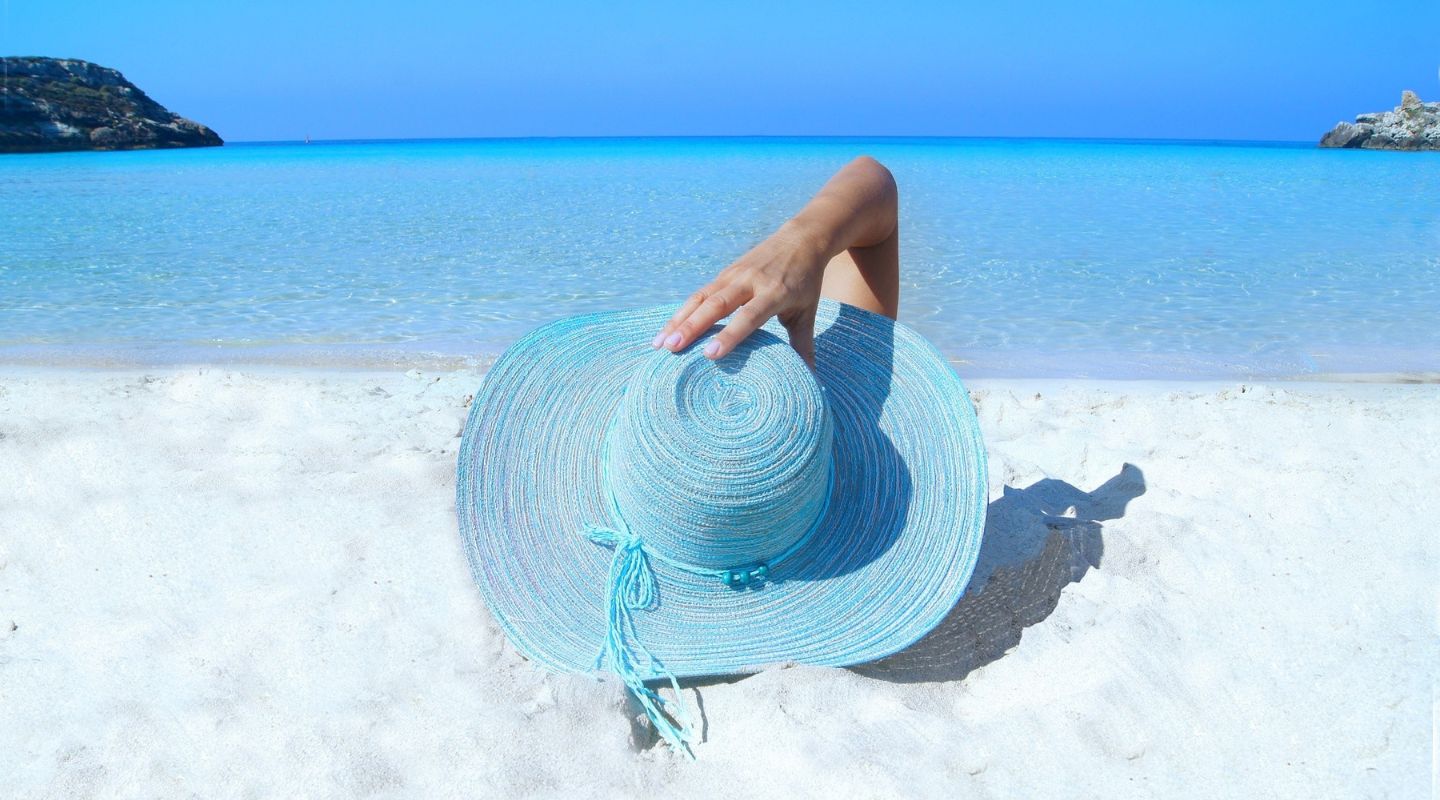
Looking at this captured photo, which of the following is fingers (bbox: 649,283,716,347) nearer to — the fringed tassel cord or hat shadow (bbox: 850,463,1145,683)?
the fringed tassel cord

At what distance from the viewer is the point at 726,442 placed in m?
1.65

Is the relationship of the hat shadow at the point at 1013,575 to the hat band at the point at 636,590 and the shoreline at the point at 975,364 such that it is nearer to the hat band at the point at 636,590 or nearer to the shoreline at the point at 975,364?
the hat band at the point at 636,590

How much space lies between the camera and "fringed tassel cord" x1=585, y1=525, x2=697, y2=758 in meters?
1.66

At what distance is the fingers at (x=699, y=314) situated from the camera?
66.2 inches

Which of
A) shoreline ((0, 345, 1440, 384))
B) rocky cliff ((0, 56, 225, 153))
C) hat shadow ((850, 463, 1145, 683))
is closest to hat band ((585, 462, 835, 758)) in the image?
hat shadow ((850, 463, 1145, 683))

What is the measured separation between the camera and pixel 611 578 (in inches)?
70.7

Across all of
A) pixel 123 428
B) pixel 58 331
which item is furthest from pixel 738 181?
pixel 123 428

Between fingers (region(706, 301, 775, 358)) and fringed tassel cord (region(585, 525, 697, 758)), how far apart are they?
0.40 meters

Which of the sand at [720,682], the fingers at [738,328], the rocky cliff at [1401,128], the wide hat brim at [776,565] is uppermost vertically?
the rocky cliff at [1401,128]

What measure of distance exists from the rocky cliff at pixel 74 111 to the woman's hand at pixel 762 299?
3664 cm

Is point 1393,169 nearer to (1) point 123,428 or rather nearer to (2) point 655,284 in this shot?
(2) point 655,284

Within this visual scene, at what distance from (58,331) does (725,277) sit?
5.17 meters

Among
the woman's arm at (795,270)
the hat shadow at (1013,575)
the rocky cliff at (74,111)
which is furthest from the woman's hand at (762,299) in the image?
the rocky cliff at (74,111)

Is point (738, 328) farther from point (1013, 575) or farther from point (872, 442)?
point (1013, 575)
